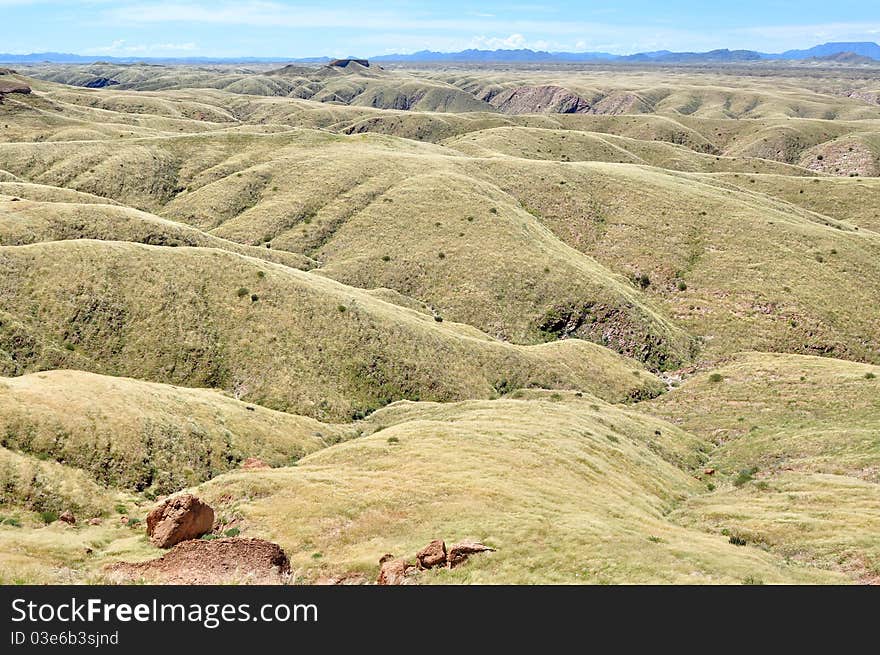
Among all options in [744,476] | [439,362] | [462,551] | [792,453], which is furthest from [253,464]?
[792,453]

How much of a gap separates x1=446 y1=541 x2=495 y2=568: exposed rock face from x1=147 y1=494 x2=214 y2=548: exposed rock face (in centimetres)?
1388

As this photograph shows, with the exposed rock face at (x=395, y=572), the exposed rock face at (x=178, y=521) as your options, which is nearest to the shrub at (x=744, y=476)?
the exposed rock face at (x=395, y=572)

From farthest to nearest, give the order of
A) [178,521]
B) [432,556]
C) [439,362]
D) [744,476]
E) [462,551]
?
1. [439,362]
2. [744,476]
3. [178,521]
4. [462,551]
5. [432,556]

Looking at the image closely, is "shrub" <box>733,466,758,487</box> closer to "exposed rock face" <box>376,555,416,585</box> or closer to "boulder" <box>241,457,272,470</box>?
"exposed rock face" <box>376,555,416,585</box>

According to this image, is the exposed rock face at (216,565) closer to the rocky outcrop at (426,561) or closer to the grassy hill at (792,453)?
the rocky outcrop at (426,561)

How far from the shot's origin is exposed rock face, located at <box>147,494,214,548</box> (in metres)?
28.9

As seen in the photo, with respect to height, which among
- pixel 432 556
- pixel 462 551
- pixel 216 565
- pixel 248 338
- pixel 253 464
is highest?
pixel 432 556

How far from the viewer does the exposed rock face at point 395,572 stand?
23.8 metres

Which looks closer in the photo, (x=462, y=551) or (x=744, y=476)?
(x=462, y=551)

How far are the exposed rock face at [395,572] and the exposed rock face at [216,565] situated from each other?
4.32m

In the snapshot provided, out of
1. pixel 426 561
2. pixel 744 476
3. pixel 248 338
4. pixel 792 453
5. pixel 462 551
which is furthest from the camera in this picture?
pixel 248 338

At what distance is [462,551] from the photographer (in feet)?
82.6

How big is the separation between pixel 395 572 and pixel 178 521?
12584 mm

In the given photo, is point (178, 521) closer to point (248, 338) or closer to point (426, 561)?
point (426, 561)
